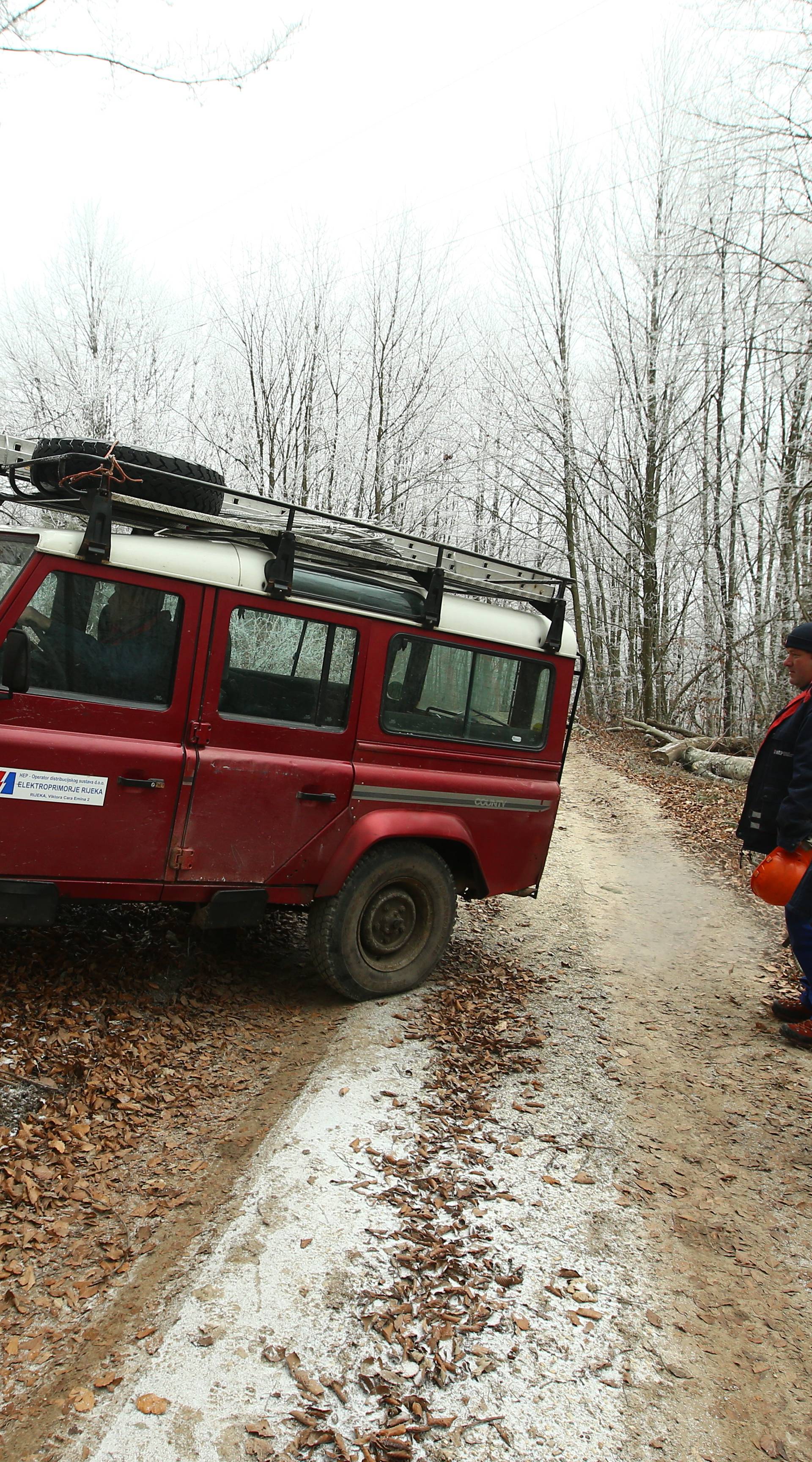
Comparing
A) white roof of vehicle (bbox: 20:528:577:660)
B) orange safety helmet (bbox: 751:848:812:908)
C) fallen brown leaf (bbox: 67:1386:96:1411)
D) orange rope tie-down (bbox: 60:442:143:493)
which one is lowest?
fallen brown leaf (bbox: 67:1386:96:1411)

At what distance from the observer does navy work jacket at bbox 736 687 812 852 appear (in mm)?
5242

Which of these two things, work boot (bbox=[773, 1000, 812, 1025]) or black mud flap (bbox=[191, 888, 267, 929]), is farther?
work boot (bbox=[773, 1000, 812, 1025])

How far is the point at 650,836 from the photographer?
11398mm

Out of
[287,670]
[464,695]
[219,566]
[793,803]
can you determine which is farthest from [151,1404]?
[793,803]

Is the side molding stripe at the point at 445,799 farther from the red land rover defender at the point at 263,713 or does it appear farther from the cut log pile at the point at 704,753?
the cut log pile at the point at 704,753

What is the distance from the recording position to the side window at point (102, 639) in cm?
415

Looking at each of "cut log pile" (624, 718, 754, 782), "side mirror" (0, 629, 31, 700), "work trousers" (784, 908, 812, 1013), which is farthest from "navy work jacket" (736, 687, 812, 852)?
"cut log pile" (624, 718, 754, 782)

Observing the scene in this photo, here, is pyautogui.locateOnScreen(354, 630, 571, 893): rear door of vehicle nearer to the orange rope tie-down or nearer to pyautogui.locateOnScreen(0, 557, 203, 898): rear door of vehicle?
pyautogui.locateOnScreen(0, 557, 203, 898): rear door of vehicle

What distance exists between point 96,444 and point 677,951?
5.68 m

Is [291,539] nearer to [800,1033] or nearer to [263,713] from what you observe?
[263,713]

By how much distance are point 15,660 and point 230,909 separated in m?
1.72

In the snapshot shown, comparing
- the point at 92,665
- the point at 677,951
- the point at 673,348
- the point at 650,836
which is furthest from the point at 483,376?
the point at 92,665

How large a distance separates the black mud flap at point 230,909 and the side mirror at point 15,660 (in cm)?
152

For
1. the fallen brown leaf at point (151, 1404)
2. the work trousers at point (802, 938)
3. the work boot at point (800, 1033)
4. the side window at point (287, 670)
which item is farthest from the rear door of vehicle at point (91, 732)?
the work boot at point (800, 1033)
